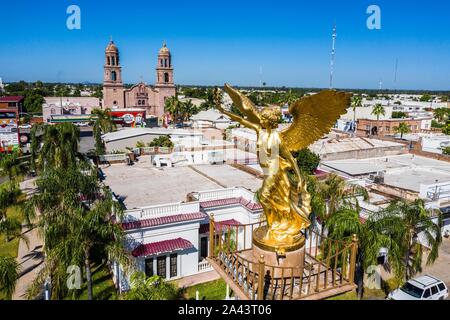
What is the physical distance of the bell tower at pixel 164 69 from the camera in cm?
7681

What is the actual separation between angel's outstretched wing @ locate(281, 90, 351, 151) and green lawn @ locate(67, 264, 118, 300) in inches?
440

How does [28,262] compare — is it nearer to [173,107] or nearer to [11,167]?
[11,167]

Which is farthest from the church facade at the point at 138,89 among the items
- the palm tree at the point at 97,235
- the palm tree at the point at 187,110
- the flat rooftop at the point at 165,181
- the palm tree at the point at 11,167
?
the palm tree at the point at 97,235

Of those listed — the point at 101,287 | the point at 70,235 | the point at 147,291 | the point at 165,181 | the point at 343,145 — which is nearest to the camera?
the point at 147,291

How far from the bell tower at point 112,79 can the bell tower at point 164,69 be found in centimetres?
Result: 780

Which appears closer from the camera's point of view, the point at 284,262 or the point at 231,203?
the point at 284,262

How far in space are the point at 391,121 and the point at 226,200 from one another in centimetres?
5124

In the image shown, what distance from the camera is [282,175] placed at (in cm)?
862

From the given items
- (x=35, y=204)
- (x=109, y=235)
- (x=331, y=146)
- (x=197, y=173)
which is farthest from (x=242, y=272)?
(x=331, y=146)

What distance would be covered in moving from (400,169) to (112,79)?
62.1m

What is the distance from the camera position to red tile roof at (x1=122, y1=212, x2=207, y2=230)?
52.5ft

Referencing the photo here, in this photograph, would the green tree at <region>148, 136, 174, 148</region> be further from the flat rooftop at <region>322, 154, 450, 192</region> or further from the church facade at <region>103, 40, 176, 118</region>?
the church facade at <region>103, 40, 176, 118</region>

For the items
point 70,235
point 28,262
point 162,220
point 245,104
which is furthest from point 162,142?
point 245,104

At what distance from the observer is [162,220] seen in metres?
16.7
